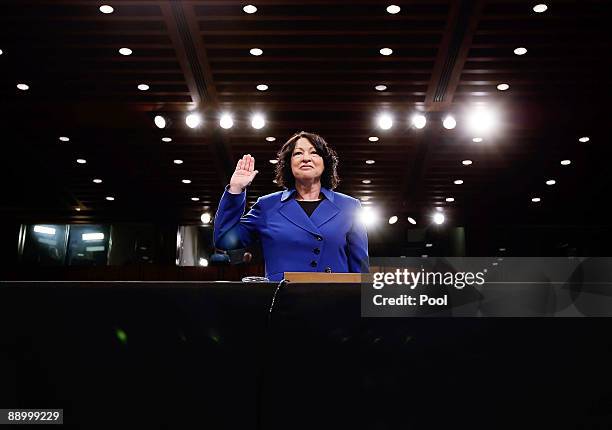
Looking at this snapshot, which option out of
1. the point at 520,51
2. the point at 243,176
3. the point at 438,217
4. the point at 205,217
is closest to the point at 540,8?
the point at 520,51

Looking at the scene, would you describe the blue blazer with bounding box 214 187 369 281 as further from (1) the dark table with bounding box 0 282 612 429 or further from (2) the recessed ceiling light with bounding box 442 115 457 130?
(2) the recessed ceiling light with bounding box 442 115 457 130

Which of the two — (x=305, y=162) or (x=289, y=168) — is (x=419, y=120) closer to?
(x=289, y=168)

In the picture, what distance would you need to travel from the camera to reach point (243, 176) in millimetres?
1791

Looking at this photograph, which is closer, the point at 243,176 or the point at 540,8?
the point at 243,176

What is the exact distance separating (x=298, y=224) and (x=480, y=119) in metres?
7.52

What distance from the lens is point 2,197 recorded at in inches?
496

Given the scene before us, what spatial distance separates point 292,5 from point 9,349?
6.46 m

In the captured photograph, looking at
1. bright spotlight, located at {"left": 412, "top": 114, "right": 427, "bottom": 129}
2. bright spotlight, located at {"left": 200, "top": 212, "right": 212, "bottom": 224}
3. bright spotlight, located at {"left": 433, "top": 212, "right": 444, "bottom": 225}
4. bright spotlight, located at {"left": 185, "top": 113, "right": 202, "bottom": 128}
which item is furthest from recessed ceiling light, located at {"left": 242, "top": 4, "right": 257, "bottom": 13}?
bright spotlight, located at {"left": 433, "top": 212, "right": 444, "bottom": 225}

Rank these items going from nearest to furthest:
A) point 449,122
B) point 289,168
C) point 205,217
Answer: point 289,168 → point 449,122 → point 205,217

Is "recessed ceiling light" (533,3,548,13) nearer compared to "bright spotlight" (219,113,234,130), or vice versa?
"recessed ceiling light" (533,3,548,13)

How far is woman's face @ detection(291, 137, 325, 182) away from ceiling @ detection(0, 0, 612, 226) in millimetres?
4999

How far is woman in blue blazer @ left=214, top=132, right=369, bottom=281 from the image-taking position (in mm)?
1858

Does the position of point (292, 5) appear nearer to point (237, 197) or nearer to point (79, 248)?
point (237, 197)

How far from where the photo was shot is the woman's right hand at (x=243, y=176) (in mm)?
1783
